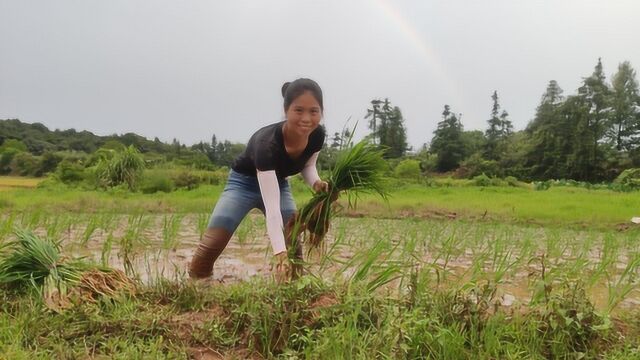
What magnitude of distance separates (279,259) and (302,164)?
622 mm

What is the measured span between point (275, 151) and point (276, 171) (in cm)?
17

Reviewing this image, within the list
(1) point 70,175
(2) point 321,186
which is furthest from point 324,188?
(1) point 70,175

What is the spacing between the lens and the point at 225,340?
1822 millimetres

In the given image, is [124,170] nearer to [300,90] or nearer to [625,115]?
[300,90]

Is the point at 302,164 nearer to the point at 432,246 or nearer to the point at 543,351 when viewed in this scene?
the point at 543,351

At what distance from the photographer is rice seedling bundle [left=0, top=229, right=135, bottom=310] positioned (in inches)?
84.5

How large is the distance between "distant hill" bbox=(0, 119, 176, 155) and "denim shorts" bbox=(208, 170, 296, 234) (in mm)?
29068

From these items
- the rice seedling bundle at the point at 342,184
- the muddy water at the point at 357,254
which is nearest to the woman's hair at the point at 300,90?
the rice seedling bundle at the point at 342,184

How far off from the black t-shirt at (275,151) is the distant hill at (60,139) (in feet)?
96.4

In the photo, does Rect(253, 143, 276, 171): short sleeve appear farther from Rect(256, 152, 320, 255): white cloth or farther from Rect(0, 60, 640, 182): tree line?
Rect(0, 60, 640, 182): tree line

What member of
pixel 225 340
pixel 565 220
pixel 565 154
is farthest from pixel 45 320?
pixel 565 154

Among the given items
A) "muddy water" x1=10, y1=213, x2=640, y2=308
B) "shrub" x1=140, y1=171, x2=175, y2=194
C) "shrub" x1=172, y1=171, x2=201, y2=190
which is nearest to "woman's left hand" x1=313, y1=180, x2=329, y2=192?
"muddy water" x1=10, y1=213, x2=640, y2=308

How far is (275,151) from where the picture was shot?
90.7 inches

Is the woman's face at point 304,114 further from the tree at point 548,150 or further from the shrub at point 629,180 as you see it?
the tree at point 548,150
